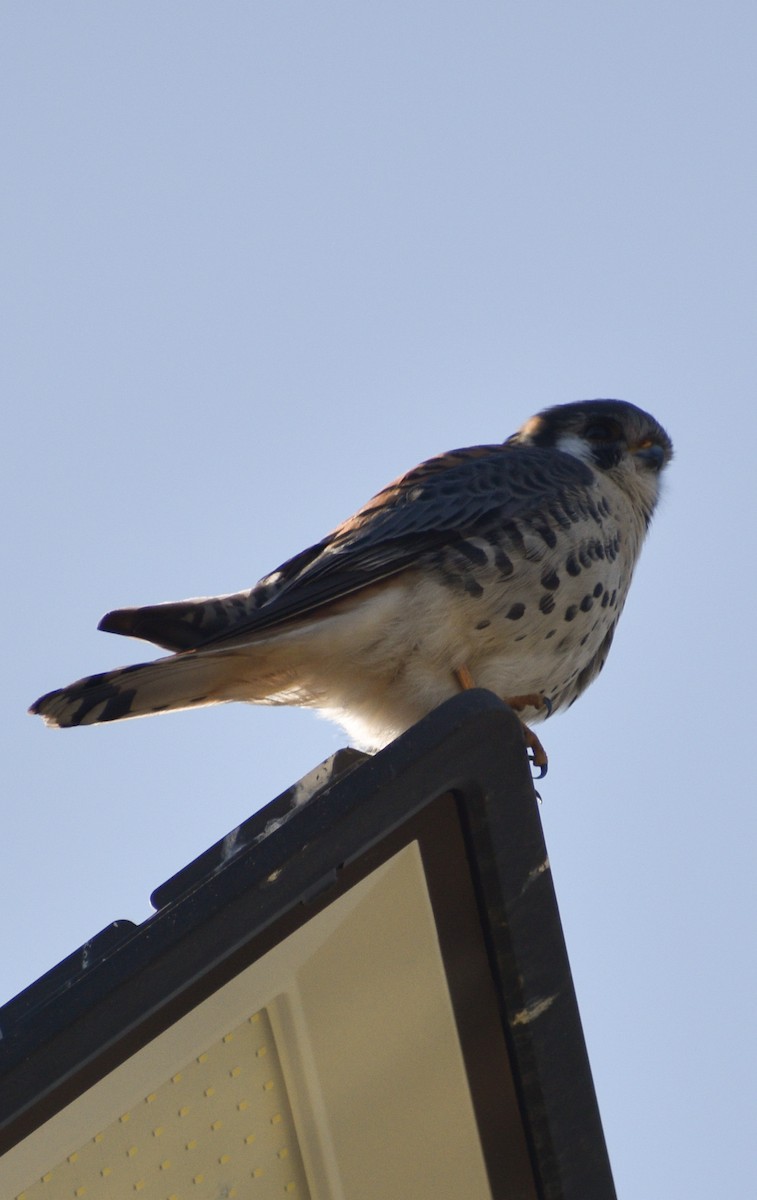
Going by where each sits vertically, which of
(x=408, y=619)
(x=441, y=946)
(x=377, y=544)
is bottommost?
(x=441, y=946)

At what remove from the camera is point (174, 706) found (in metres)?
3.70

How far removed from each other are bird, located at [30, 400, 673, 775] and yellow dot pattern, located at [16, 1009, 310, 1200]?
1566mm

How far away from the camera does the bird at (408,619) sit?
145 inches

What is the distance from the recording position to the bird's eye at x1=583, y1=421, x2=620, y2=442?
5105mm

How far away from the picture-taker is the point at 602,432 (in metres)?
5.13

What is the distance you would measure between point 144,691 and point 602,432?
210 cm


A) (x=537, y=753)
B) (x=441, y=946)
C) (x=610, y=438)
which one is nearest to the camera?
(x=441, y=946)

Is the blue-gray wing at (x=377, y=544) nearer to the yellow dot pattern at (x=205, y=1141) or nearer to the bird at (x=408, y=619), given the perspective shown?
the bird at (x=408, y=619)

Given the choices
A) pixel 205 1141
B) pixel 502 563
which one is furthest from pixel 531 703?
pixel 205 1141

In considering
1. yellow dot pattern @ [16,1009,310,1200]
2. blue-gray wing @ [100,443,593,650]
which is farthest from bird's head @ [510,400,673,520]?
yellow dot pattern @ [16,1009,310,1200]

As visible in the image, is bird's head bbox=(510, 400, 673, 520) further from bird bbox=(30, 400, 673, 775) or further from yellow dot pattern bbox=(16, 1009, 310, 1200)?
yellow dot pattern bbox=(16, 1009, 310, 1200)

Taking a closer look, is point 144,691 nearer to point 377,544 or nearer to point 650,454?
point 377,544

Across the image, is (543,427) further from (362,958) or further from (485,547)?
(362,958)

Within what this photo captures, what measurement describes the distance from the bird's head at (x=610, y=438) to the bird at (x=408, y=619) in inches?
26.9
